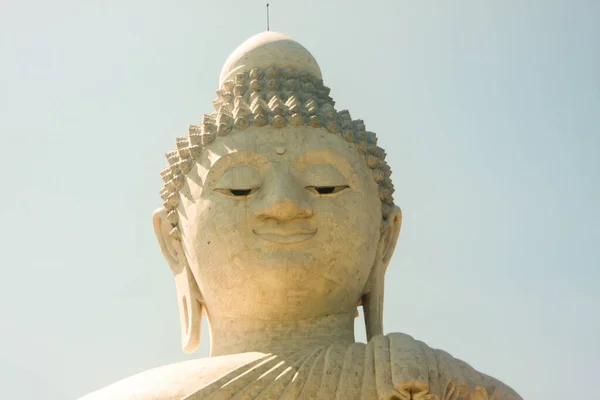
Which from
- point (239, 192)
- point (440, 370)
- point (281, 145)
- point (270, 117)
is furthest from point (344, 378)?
point (270, 117)

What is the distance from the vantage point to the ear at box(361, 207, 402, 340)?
1605cm

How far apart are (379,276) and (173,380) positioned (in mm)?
2996

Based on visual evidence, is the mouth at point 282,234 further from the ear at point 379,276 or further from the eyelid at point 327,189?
the ear at point 379,276

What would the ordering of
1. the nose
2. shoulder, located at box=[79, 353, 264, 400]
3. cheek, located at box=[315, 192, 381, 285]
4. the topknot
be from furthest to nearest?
1. the topknot
2. cheek, located at box=[315, 192, 381, 285]
3. the nose
4. shoulder, located at box=[79, 353, 264, 400]

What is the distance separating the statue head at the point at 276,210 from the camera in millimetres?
15094

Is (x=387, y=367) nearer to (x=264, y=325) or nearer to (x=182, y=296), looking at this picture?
(x=264, y=325)

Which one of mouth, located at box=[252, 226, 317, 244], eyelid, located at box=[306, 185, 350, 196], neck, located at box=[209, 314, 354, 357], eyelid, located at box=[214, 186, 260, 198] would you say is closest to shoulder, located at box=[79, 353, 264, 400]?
neck, located at box=[209, 314, 354, 357]

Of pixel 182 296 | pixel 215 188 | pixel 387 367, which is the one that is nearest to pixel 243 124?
pixel 215 188

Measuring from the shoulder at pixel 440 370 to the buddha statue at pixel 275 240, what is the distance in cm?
3

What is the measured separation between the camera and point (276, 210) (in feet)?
49.0

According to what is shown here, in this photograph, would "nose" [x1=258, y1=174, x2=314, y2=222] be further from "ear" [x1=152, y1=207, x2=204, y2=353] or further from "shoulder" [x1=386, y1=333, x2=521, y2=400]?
"shoulder" [x1=386, y1=333, x2=521, y2=400]

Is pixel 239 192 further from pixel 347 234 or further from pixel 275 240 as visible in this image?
pixel 347 234

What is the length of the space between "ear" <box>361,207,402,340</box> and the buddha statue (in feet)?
0.05

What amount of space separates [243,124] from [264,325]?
6.99ft
